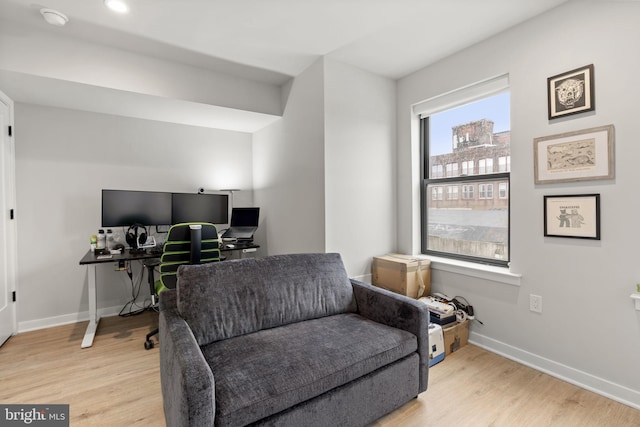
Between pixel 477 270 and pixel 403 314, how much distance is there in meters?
1.07

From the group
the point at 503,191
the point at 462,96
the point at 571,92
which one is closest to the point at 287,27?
the point at 462,96

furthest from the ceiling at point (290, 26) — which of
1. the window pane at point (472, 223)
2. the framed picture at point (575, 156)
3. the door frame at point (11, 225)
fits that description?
the window pane at point (472, 223)

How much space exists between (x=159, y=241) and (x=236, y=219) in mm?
892

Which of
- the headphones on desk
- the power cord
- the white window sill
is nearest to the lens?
the white window sill

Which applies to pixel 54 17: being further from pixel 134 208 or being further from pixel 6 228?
pixel 6 228

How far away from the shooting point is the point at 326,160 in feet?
9.27

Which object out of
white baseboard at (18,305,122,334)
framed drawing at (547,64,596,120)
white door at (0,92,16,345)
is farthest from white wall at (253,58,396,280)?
white door at (0,92,16,345)

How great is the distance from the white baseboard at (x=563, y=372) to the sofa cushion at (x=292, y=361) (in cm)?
112

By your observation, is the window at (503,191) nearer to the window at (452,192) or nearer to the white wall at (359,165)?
the window at (452,192)

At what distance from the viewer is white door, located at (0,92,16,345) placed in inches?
106

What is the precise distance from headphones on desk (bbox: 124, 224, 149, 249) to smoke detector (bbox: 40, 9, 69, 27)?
1.80 metres

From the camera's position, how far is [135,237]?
3275 millimetres

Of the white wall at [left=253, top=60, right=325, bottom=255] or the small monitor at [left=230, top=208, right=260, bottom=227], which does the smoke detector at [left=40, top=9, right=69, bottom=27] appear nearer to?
the white wall at [left=253, top=60, right=325, bottom=255]

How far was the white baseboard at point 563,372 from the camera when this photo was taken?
187 cm
